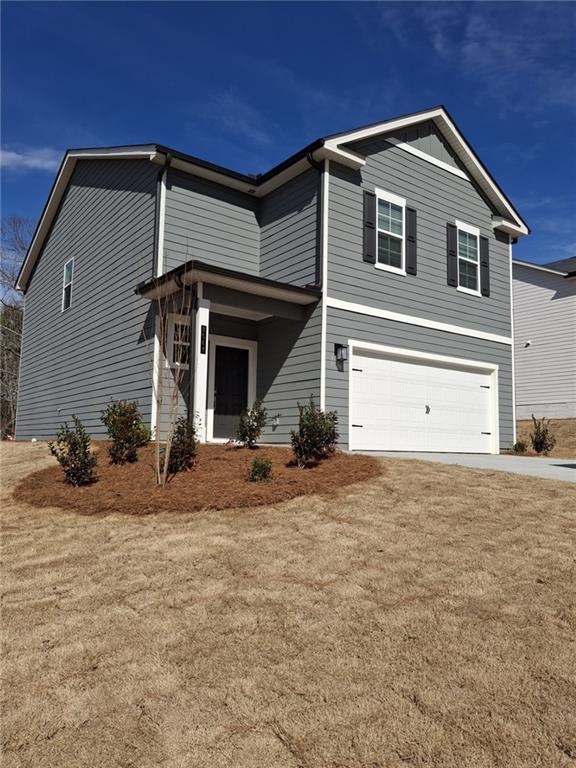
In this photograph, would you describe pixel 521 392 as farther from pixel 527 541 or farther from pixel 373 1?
pixel 527 541

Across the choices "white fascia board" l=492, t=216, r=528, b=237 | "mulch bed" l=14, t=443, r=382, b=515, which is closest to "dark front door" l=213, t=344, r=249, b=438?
"mulch bed" l=14, t=443, r=382, b=515

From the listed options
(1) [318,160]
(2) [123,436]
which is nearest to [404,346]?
(1) [318,160]

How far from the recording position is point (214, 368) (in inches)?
466

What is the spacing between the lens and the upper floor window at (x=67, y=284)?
15711 mm

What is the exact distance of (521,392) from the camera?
71.6 ft

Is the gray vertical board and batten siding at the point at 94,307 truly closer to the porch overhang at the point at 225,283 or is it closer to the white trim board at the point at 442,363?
the porch overhang at the point at 225,283

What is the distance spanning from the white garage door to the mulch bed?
285 centimetres

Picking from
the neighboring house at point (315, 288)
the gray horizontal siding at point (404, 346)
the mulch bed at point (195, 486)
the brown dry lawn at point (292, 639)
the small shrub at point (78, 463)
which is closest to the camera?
the brown dry lawn at point (292, 639)

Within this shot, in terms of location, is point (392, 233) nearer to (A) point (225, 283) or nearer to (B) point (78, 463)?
(A) point (225, 283)

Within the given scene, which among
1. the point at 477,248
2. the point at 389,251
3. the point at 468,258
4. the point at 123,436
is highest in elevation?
the point at 477,248

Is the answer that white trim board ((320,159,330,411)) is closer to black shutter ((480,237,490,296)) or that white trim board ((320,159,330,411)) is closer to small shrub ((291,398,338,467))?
small shrub ((291,398,338,467))

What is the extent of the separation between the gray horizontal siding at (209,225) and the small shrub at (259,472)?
17.9 ft

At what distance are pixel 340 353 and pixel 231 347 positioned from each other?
8.23 feet

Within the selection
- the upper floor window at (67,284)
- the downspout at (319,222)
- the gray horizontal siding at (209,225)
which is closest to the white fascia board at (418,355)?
the downspout at (319,222)
